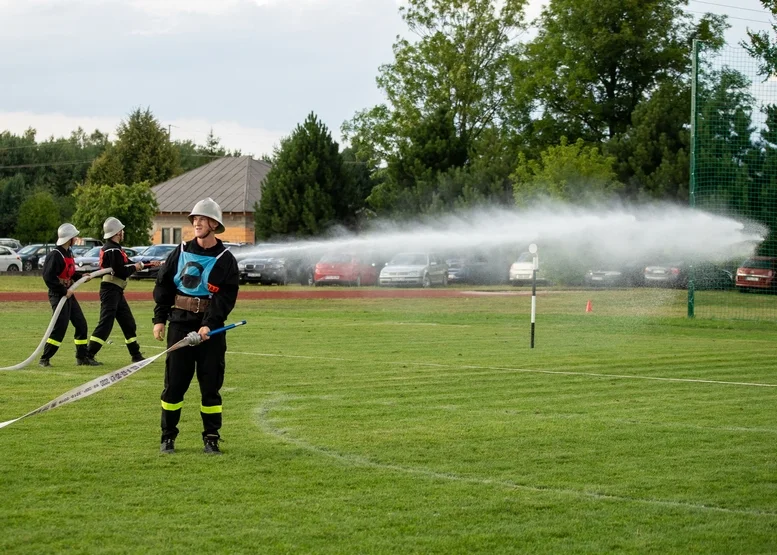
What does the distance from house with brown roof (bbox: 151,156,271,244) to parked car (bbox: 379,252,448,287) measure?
92.3 feet

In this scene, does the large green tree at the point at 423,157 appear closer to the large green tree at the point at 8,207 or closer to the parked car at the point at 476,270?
the parked car at the point at 476,270

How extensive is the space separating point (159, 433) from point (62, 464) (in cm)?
159

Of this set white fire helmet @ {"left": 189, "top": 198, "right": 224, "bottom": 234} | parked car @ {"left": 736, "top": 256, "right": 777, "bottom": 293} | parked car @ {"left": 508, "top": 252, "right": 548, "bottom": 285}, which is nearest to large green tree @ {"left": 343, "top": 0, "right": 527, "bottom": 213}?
parked car @ {"left": 508, "top": 252, "right": 548, "bottom": 285}

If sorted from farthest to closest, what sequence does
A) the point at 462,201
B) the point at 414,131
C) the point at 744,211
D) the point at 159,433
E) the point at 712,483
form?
the point at 414,131
the point at 462,201
the point at 744,211
the point at 159,433
the point at 712,483

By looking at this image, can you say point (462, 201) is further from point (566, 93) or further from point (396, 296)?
point (396, 296)

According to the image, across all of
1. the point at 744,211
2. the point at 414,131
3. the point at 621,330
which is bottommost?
the point at 621,330

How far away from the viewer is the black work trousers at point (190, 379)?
9328mm

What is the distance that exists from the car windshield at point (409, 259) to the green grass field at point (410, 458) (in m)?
28.0

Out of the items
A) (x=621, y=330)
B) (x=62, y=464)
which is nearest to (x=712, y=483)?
(x=62, y=464)

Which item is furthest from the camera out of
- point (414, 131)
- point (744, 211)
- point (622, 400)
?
point (414, 131)

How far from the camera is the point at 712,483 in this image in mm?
8172

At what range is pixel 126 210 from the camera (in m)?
65.0

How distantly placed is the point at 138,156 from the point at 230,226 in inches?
1213

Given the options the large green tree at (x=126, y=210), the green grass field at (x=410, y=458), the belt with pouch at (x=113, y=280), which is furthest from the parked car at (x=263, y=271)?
the belt with pouch at (x=113, y=280)
